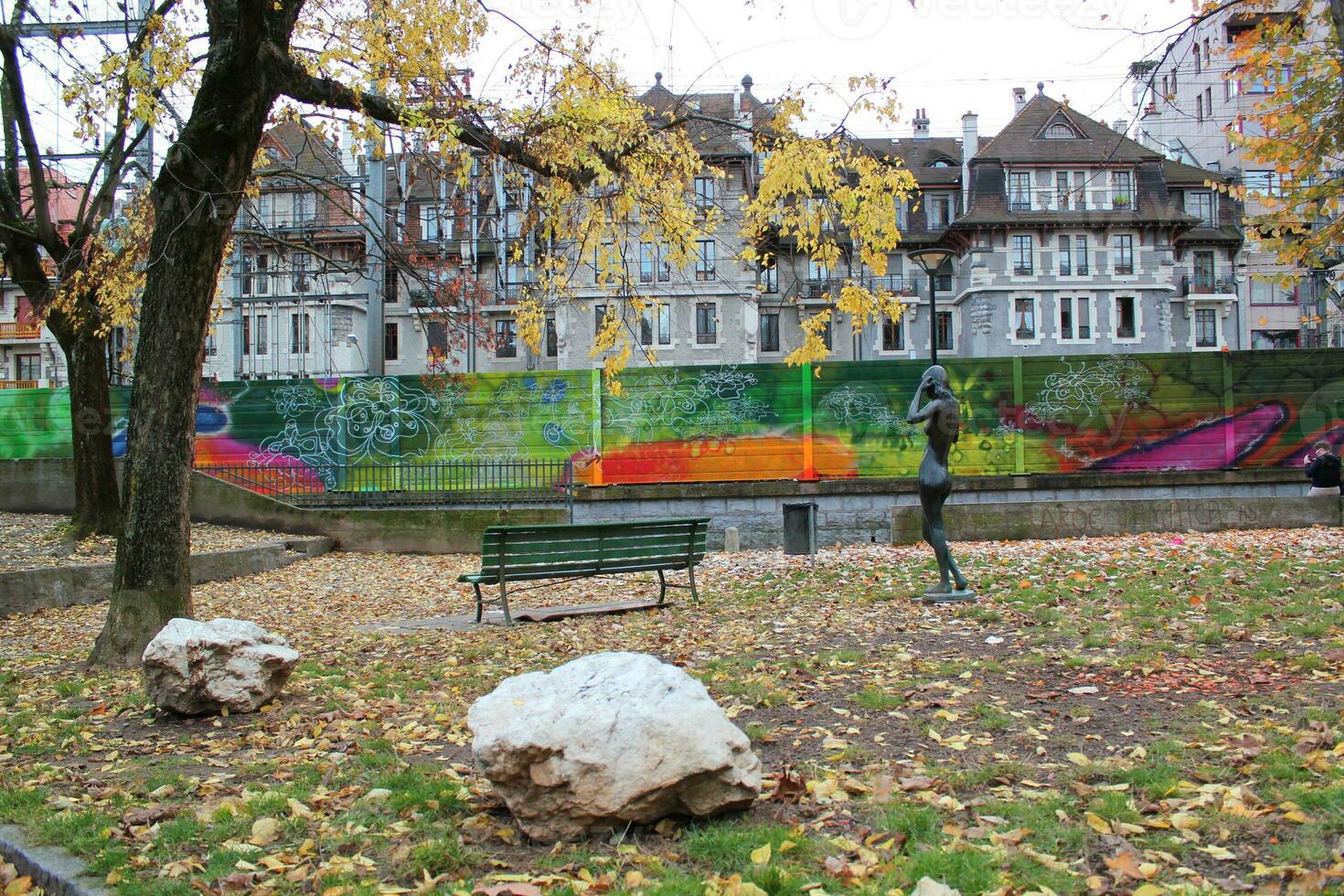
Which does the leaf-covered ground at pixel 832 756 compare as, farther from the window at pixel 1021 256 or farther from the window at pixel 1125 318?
the window at pixel 1125 318

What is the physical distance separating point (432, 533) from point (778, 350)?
4220 cm

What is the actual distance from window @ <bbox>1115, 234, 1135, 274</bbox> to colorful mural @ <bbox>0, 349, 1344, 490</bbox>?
38.7 meters

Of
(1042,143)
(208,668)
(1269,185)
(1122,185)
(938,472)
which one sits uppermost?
(1042,143)

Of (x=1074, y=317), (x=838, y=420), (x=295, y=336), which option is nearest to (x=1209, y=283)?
(x=1074, y=317)

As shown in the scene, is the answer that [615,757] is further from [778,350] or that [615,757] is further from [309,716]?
[778,350]

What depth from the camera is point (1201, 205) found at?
5881 centimetres

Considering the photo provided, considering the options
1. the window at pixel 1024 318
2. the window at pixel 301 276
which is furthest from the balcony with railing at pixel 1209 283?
the window at pixel 301 276

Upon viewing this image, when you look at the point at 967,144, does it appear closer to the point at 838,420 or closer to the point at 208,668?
the point at 838,420

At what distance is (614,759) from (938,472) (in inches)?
251

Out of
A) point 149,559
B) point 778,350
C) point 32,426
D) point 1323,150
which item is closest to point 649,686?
point 149,559

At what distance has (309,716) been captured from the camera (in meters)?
6.07

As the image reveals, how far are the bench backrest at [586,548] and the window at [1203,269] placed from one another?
187 feet

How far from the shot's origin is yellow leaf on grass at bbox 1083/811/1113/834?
3596 mm

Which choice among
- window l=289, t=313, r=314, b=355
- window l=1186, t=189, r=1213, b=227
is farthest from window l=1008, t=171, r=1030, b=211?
window l=289, t=313, r=314, b=355
